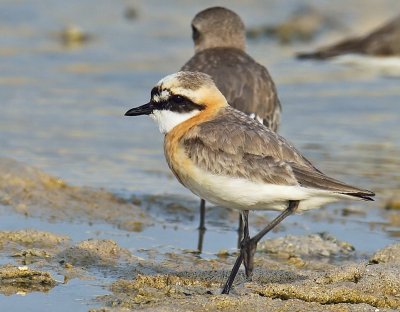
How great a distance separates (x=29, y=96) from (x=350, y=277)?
8.39 metres

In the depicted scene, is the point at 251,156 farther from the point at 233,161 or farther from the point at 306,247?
the point at 306,247

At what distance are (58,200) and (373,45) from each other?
9.31m

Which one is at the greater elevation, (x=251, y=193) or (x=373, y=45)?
(x=373, y=45)

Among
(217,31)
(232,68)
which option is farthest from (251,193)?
(217,31)

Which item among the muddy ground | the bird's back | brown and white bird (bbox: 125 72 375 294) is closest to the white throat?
brown and white bird (bbox: 125 72 375 294)

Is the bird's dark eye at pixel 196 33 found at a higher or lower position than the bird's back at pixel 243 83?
higher

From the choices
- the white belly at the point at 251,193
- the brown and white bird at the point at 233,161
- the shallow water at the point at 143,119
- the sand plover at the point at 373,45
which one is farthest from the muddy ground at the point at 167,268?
the sand plover at the point at 373,45

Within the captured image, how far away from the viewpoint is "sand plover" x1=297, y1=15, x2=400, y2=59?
669 inches

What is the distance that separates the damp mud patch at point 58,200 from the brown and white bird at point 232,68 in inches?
27.2

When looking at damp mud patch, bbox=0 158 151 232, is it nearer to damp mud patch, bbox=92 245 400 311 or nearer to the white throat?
damp mud patch, bbox=92 245 400 311

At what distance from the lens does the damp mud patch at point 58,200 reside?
28.6 feet

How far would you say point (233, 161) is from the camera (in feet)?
20.1

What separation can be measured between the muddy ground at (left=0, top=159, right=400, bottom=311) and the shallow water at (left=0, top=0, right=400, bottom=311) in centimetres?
22

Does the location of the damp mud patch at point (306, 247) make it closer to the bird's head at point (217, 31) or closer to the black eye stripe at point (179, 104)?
the black eye stripe at point (179, 104)
